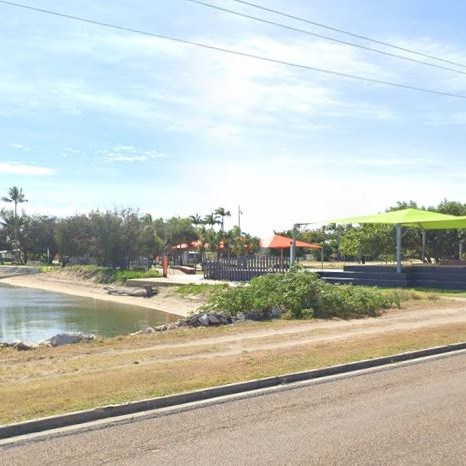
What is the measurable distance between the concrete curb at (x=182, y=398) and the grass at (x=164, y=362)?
221 mm

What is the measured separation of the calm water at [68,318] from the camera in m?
24.5

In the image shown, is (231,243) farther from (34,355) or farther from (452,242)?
(34,355)

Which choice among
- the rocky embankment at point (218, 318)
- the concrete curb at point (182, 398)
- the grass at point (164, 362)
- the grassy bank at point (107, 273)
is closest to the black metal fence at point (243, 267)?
the grassy bank at point (107, 273)

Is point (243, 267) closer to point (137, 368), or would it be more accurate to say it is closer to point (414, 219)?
point (414, 219)

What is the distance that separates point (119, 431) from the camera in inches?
278

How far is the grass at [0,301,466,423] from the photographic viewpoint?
27.7ft

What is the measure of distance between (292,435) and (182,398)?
214 centimetres

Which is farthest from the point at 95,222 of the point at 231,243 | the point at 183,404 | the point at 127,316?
the point at 183,404

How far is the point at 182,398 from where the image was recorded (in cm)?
845

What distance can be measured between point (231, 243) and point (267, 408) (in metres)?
58.3

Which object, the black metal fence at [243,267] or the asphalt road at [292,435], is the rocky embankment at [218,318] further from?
the black metal fence at [243,267]

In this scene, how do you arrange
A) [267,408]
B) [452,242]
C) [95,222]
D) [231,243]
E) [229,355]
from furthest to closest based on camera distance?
[231,243], [95,222], [452,242], [229,355], [267,408]

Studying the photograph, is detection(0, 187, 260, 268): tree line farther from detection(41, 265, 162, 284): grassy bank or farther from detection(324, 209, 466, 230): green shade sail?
detection(324, 209, 466, 230): green shade sail

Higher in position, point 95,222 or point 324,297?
point 95,222
